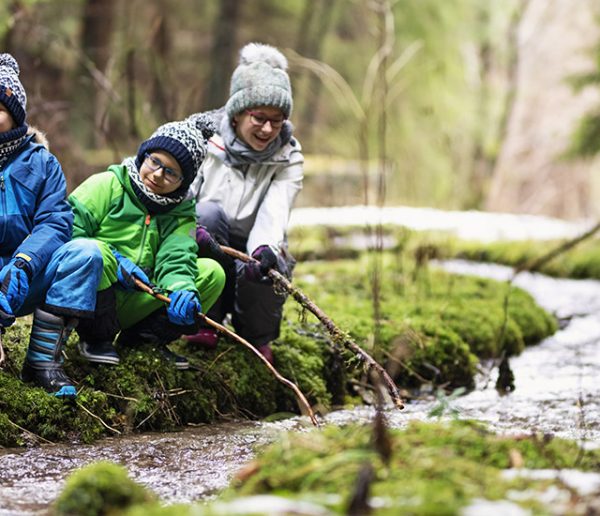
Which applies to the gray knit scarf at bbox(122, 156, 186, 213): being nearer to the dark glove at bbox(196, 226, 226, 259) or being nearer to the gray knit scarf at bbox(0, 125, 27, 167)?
the dark glove at bbox(196, 226, 226, 259)

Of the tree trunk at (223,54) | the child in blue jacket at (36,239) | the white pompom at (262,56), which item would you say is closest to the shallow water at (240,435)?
the child in blue jacket at (36,239)

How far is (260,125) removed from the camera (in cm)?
456

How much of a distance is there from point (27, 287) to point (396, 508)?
2.16m

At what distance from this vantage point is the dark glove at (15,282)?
11.4 feet

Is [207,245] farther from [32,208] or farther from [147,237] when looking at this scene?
[32,208]

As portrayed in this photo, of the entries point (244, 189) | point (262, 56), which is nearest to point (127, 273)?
point (244, 189)

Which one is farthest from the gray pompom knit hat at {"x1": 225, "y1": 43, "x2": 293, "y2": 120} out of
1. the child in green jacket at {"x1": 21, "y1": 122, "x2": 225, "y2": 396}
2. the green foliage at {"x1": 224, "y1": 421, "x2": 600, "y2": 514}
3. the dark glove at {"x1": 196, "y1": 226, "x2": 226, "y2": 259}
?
the green foliage at {"x1": 224, "y1": 421, "x2": 600, "y2": 514}

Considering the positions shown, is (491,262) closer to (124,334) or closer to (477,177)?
(124,334)

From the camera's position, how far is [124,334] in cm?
429

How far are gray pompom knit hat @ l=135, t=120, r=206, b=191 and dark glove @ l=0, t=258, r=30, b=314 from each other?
805mm

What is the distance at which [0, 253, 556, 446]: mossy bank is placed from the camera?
368 centimetres

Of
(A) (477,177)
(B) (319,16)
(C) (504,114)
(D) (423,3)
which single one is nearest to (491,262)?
(D) (423,3)

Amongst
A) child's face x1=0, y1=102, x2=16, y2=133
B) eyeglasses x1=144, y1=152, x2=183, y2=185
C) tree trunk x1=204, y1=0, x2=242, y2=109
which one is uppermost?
tree trunk x1=204, y1=0, x2=242, y2=109

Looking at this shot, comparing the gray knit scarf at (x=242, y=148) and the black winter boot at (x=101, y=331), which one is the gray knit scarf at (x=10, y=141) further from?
the gray knit scarf at (x=242, y=148)
